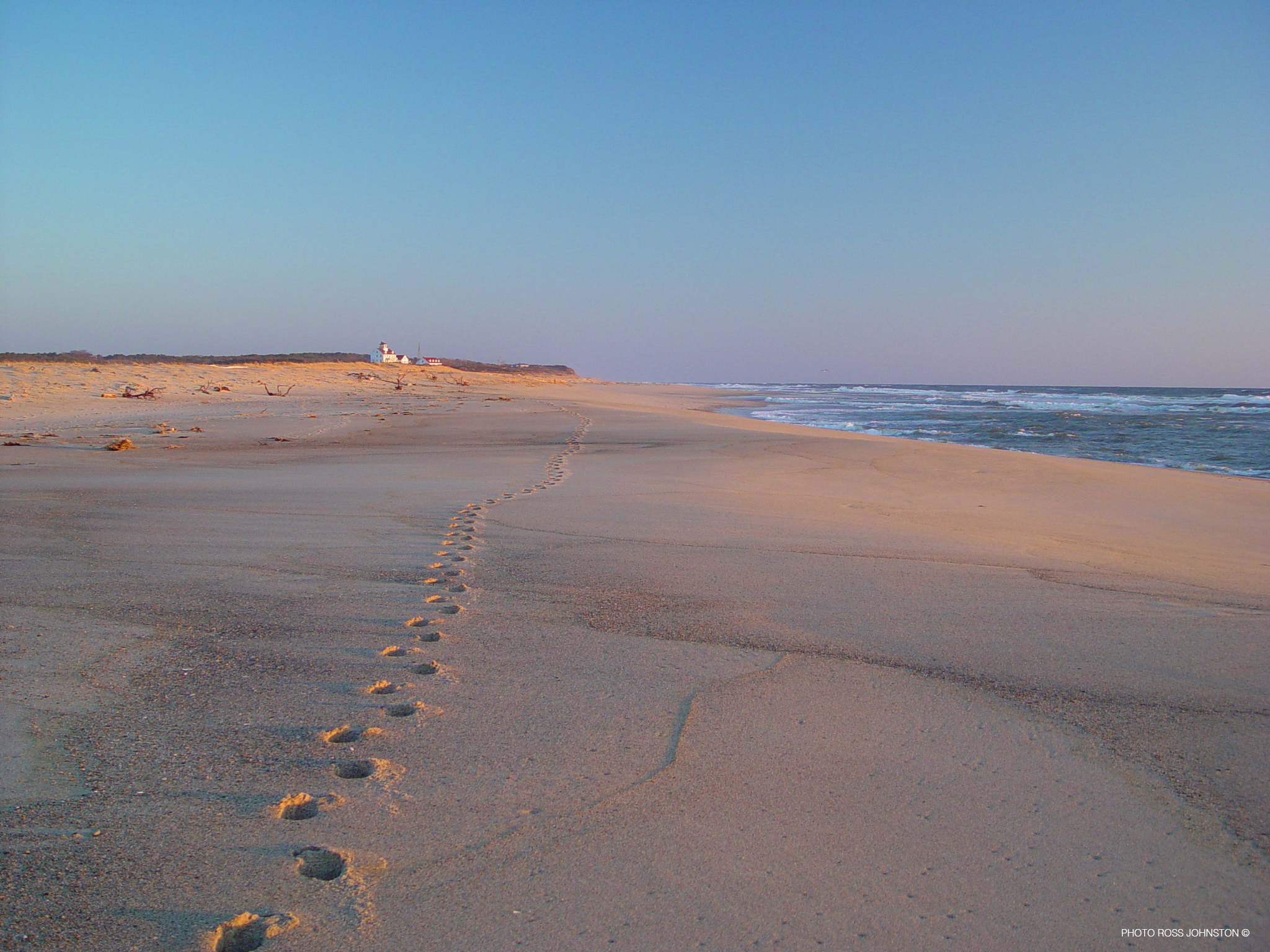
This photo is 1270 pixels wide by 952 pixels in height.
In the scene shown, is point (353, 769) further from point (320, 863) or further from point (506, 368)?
point (506, 368)

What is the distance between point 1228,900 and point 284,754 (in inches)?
91.1

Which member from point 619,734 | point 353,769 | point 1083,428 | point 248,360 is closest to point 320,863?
point 353,769

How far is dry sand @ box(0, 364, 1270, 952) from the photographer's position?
64.9 inches

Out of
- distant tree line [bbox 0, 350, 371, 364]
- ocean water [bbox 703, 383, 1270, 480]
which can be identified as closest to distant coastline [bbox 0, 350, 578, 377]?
distant tree line [bbox 0, 350, 371, 364]

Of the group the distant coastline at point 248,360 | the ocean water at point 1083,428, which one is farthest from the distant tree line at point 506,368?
the ocean water at point 1083,428

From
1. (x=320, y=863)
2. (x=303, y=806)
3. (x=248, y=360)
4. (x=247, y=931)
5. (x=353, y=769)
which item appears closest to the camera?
(x=247, y=931)

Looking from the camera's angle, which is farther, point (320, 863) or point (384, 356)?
point (384, 356)

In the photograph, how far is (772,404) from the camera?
34.8 meters

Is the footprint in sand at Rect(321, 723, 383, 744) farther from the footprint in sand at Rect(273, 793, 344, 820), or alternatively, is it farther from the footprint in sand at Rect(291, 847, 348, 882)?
the footprint in sand at Rect(291, 847, 348, 882)

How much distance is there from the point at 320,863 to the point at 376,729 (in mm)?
643

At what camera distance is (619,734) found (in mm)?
2410

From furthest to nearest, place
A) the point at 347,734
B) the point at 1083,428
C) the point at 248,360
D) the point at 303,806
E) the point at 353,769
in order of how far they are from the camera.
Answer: the point at 248,360 < the point at 1083,428 < the point at 347,734 < the point at 353,769 < the point at 303,806

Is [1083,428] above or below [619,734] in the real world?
above

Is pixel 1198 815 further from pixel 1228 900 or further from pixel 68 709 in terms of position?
pixel 68 709
